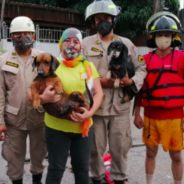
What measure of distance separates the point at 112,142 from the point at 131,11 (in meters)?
15.0

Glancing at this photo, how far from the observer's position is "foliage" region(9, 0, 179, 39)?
18617mm

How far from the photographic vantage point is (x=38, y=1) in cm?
1977

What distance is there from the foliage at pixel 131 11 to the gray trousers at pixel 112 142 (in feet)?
47.9

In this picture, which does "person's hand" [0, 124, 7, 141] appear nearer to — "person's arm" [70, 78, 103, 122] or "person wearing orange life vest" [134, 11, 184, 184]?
"person's arm" [70, 78, 103, 122]

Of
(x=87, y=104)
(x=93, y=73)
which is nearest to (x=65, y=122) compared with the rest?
(x=87, y=104)

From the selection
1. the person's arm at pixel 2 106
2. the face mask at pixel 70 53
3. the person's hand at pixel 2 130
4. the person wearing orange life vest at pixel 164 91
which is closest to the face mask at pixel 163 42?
the person wearing orange life vest at pixel 164 91

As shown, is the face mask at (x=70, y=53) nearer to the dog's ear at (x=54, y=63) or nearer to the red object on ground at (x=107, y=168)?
the dog's ear at (x=54, y=63)

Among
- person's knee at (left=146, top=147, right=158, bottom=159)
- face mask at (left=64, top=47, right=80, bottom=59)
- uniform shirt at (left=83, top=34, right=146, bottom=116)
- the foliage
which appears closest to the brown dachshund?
face mask at (left=64, top=47, right=80, bottom=59)

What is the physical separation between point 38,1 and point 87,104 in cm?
1703

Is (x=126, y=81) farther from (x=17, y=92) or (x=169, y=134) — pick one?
(x=17, y=92)

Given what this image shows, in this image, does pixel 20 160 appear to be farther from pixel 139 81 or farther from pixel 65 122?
pixel 139 81

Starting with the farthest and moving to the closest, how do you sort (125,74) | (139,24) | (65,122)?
(139,24) < (125,74) < (65,122)

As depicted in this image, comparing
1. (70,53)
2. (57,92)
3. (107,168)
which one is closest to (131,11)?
(107,168)

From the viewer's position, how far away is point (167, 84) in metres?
4.16
